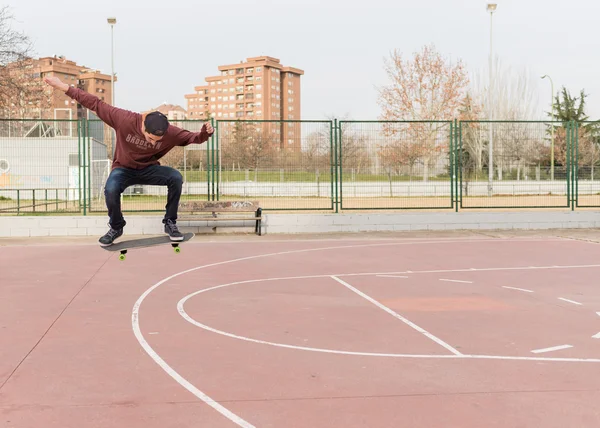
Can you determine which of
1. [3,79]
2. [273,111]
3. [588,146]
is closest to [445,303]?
[588,146]

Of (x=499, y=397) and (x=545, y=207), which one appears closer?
(x=499, y=397)

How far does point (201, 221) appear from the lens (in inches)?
805

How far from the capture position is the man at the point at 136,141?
22.2 ft

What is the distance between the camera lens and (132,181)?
734 centimetres

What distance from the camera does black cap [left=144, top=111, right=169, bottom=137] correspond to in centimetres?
657

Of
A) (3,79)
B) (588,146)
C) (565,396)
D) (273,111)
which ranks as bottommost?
(565,396)

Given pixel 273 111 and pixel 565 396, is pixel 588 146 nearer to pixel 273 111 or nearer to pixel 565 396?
pixel 565 396

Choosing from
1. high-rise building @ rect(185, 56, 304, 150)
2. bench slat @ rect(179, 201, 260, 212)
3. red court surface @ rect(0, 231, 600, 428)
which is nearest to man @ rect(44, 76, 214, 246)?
red court surface @ rect(0, 231, 600, 428)

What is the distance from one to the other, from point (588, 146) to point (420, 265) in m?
13.1

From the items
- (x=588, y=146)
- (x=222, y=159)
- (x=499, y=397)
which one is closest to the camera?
(x=499, y=397)

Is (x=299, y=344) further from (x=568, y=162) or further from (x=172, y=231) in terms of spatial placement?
(x=568, y=162)

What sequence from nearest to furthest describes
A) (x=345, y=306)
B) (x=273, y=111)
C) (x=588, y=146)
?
(x=345, y=306) < (x=588, y=146) < (x=273, y=111)

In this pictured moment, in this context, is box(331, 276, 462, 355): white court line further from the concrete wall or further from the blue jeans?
the concrete wall

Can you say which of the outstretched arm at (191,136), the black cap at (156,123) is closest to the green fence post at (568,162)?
the outstretched arm at (191,136)
